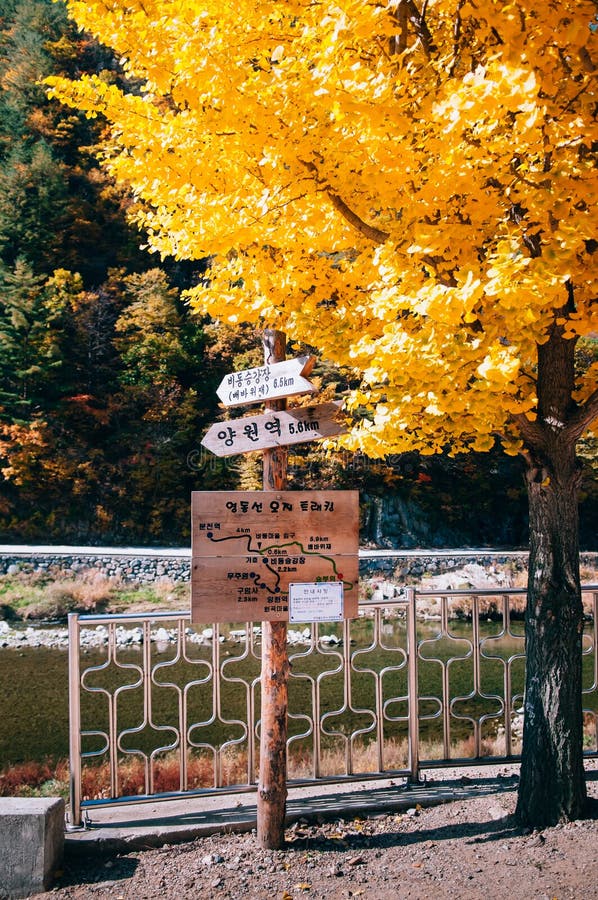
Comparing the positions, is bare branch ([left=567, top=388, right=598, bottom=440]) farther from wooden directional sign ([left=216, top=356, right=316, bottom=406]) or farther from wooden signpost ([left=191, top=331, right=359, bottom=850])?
wooden directional sign ([left=216, top=356, right=316, bottom=406])

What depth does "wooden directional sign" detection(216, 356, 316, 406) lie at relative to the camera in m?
3.36

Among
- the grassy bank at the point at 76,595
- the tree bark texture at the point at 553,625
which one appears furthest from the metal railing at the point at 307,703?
the grassy bank at the point at 76,595

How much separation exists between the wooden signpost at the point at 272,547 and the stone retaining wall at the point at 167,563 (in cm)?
1583

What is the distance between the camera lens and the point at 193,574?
342 centimetres

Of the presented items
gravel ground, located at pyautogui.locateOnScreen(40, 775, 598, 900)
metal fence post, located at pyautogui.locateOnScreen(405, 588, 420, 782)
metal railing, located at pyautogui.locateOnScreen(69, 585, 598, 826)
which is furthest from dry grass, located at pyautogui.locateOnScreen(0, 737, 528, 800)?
gravel ground, located at pyautogui.locateOnScreen(40, 775, 598, 900)

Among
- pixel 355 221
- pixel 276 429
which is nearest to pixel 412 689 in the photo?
pixel 276 429

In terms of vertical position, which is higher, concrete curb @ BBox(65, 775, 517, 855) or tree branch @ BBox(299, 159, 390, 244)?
tree branch @ BBox(299, 159, 390, 244)

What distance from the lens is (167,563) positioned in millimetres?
19453

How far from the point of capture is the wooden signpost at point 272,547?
11.3 feet

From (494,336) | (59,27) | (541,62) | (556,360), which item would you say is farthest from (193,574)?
(59,27)

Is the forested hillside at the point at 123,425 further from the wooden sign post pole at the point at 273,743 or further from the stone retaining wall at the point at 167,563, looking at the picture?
the wooden sign post pole at the point at 273,743

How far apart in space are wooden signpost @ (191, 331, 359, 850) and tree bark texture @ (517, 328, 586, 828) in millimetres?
1034

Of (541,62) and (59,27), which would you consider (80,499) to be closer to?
(541,62)

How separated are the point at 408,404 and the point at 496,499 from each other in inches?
893
